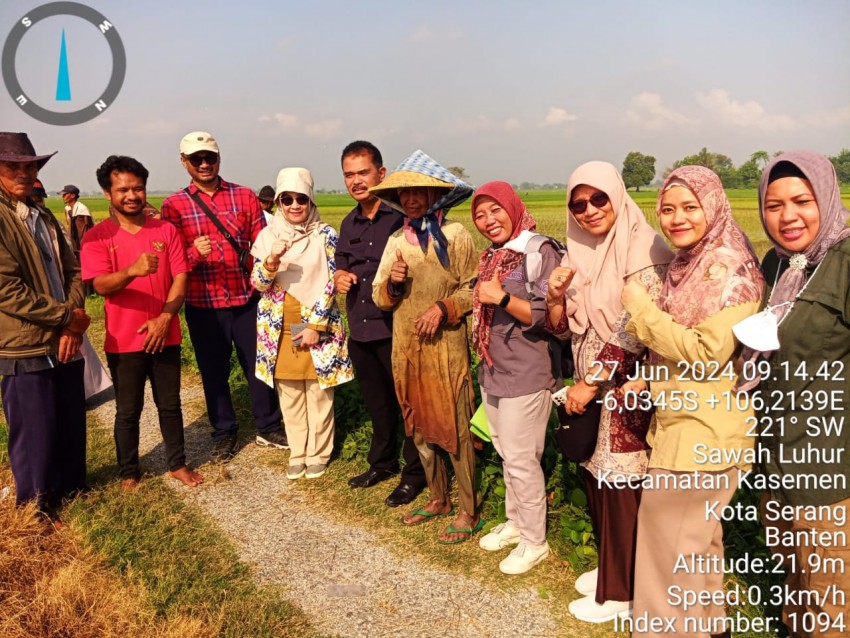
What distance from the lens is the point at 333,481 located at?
4.70 meters

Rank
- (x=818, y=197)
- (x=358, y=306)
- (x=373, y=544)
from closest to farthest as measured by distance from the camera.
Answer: (x=818, y=197) → (x=373, y=544) → (x=358, y=306)

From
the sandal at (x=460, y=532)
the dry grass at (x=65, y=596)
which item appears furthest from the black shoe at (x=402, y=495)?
the dry grass at (x=65, y=596)

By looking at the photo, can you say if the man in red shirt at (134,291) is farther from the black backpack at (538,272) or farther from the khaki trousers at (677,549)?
the khaki trousers at (677,549)

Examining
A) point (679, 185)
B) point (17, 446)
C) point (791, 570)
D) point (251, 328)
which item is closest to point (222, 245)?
point (251, 328)

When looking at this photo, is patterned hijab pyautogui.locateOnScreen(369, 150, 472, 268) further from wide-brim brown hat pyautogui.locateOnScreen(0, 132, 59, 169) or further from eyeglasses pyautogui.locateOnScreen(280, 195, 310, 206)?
wide-brim brown hat pyautogui.locateOnScreen(0, 132, 59, 169)

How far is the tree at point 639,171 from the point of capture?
233 ft

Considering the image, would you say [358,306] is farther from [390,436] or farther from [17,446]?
[17,446]

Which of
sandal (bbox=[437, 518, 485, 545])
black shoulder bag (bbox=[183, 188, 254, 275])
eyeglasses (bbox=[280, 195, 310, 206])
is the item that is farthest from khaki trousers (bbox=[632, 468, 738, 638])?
black shoulder bag (bbox=[183, 188, 254, 275])

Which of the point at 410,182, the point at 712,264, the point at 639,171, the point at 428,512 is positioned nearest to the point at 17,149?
the point at 410,182

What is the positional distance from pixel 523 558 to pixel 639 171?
77610mm

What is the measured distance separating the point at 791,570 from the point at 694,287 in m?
1.37

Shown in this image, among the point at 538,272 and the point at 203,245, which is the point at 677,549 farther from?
the point at 203,245

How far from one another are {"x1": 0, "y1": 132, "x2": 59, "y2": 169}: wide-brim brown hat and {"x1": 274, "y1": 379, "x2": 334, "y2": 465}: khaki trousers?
223cm

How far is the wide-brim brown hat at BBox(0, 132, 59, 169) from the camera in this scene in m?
3.72
